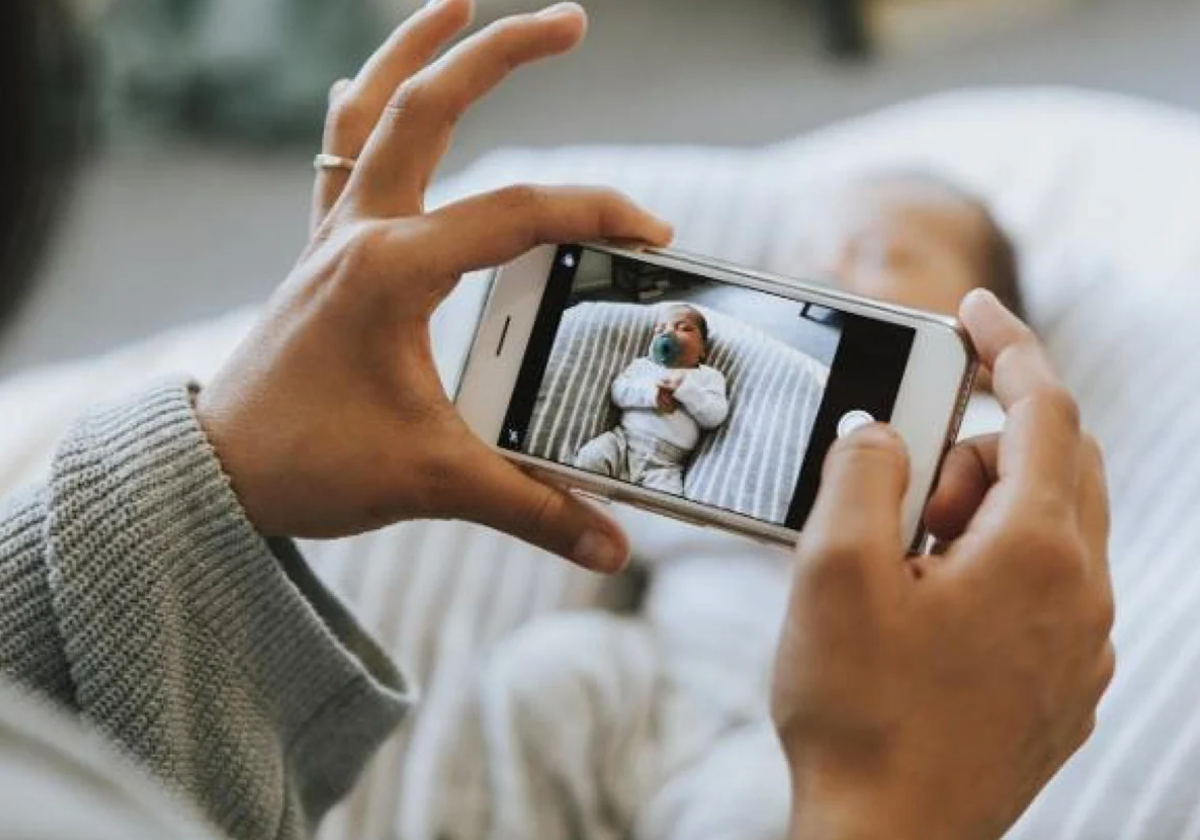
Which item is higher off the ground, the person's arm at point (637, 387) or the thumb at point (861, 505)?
the thumb at point (861, 505)

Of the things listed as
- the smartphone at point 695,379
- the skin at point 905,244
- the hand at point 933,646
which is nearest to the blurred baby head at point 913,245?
the skin at point 905,244

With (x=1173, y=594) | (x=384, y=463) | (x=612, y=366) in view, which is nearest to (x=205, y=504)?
(x=384, y=463)

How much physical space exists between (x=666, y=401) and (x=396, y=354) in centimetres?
13

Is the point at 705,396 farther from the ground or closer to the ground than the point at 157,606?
farther from the ground

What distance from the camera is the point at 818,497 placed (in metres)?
0.52

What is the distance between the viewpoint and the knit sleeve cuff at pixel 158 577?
0.58 m

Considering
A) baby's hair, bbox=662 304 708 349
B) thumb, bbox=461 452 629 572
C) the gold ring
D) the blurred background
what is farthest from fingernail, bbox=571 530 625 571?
the blurred background

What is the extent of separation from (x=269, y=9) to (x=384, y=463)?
3.84ft

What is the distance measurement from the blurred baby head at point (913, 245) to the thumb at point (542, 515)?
484 millimetres

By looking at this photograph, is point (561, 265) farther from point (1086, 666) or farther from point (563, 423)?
point (1086, 666)

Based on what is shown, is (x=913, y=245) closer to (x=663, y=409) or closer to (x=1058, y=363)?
(x=1058, y=363)

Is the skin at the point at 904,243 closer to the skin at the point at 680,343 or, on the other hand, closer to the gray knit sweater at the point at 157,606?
the skin at the point at 680,343

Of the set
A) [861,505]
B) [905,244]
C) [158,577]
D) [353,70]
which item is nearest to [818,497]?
[861,505]

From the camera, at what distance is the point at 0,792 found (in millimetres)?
300
